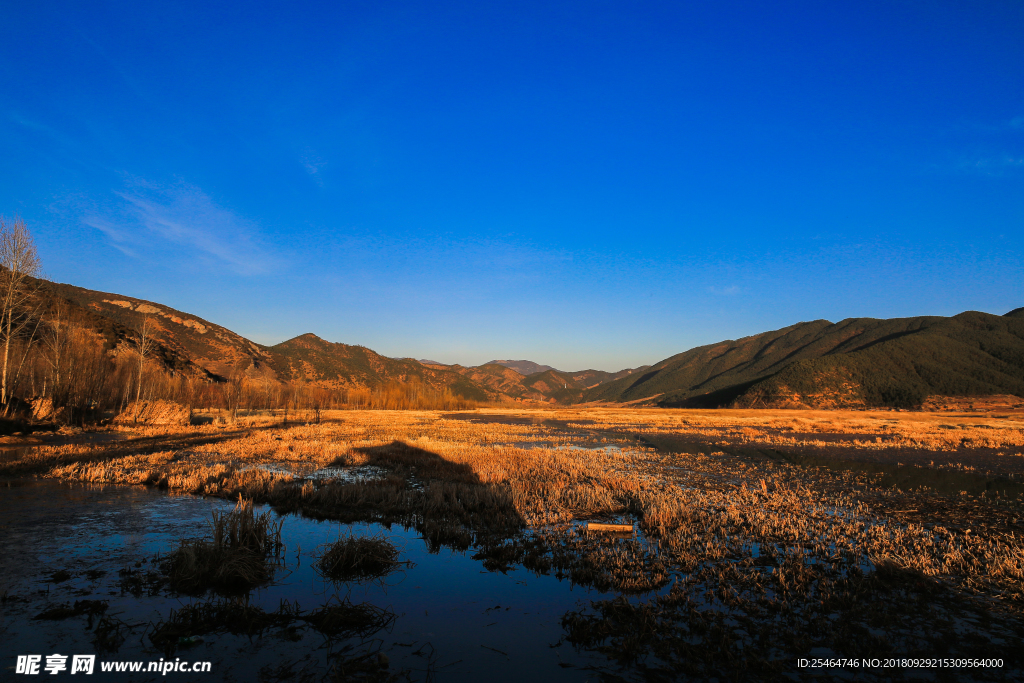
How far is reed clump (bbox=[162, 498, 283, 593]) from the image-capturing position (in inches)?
276

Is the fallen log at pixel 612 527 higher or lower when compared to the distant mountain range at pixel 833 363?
lower

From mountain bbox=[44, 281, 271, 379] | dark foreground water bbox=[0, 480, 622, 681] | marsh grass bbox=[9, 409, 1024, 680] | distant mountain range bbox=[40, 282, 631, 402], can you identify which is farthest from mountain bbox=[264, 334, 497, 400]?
dark foreground water bbox=[0, 480, 622, 681]

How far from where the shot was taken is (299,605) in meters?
6.52

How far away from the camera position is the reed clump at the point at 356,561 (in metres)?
7.88

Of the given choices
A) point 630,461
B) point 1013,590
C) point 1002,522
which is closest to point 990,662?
point 1013,590

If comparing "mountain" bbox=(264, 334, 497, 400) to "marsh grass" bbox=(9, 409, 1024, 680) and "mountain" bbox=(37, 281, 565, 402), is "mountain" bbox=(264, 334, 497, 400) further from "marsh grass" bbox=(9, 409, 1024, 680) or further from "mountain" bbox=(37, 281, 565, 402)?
"marsh grass" bbox=(9, 409, 1024, 680)

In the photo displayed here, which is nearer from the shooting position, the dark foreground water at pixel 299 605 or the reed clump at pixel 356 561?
the dark foreground water at pixel 299 605

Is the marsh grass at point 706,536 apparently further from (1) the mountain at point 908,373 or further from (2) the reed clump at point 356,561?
(1) the mountain at point 908,373

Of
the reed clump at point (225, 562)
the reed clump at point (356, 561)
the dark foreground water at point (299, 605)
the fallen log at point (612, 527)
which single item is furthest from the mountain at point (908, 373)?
the reed clump at point (225, 562)

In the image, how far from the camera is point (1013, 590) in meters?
7.30

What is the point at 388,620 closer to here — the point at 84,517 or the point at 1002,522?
the point at 84,517

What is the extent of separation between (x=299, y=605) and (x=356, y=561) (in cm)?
154

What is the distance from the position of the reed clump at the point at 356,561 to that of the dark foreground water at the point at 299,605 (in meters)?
0.30

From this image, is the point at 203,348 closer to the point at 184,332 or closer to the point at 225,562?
the point at 184,332
